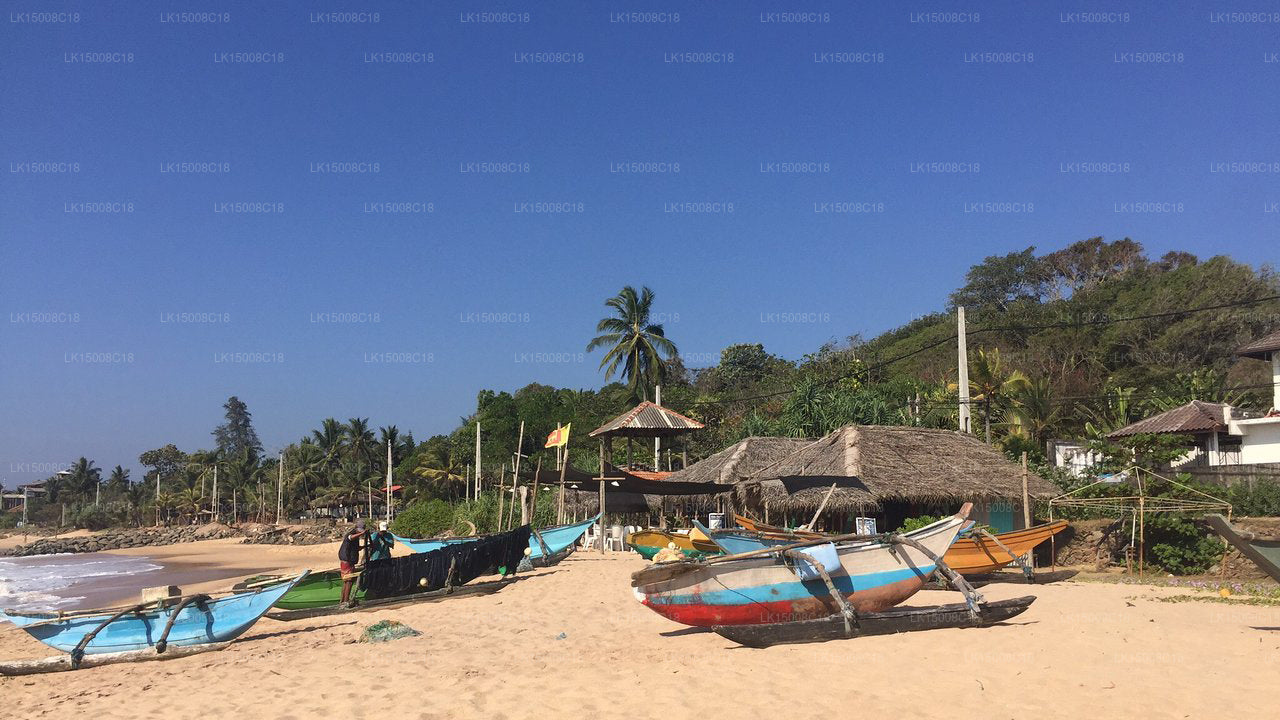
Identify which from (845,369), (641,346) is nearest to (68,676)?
(641,346)

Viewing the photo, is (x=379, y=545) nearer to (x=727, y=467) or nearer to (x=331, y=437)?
(x=727, y=467)

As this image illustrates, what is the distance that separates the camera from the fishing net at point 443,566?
13836 millimetres

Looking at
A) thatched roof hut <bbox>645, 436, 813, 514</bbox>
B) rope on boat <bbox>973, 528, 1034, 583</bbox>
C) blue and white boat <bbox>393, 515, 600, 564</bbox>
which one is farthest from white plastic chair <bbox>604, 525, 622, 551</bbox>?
rope on boat <bbox>973, 528, 1034, 583</bbox>

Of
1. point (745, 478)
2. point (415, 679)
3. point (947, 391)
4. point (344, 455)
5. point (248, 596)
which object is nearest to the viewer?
point (415, 679)

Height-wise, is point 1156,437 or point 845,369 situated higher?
point 845,369

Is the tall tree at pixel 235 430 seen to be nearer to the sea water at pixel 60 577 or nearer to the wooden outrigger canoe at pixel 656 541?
the sea water at pixel 60 577

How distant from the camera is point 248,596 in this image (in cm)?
1125

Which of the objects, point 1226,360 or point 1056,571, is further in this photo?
point 1226,360

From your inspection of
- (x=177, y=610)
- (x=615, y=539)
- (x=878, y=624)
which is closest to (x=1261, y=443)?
(x=615, y=539)

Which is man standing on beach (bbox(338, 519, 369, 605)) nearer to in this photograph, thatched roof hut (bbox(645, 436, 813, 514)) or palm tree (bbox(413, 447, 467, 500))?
thatched roof hut (bbox(645, 436, 813, 514))

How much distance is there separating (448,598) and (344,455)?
186 feet

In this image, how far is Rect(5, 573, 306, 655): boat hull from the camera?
1056cm

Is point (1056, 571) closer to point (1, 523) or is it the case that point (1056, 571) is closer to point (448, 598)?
point (448, 598)

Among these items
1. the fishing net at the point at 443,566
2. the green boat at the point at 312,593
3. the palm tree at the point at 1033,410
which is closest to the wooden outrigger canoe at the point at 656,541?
the fishing net at the point at 443,566
